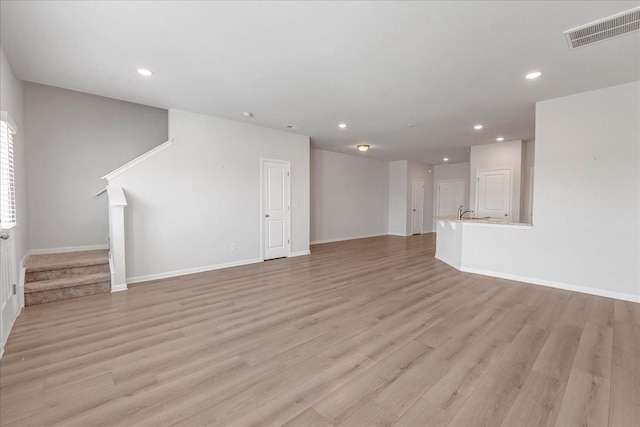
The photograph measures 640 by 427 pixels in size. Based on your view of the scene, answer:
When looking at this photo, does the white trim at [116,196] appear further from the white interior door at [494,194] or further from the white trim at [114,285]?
the white interior door at [494,194]

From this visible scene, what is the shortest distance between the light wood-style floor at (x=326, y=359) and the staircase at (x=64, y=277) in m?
0.24

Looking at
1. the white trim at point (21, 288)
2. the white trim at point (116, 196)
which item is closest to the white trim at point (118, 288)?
the white trim at point (21, 288)

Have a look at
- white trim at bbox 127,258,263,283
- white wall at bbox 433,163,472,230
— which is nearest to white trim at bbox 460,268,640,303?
white trim at bbox 127,258,263,283

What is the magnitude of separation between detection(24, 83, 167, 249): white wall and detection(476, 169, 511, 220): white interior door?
7.99m

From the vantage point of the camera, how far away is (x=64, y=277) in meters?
3.83

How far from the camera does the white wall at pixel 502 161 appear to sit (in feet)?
22.2

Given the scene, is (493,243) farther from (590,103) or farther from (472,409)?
(472,409)

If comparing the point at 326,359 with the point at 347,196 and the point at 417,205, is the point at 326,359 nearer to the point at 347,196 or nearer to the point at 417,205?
the point at 347,196

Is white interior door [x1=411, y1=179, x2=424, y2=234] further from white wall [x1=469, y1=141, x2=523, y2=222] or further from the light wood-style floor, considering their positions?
the light wood-style floor

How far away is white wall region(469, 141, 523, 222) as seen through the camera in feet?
22.2

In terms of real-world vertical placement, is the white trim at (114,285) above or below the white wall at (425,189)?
below

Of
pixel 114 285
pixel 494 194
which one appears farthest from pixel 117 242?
pixel 494 194

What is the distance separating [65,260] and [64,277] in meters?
0.35

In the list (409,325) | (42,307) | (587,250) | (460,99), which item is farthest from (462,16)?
(42,307)
